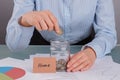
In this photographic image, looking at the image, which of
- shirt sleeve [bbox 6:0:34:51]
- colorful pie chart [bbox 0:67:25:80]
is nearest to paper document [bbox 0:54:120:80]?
colorful pie chart [bbox 0:67:25:80]

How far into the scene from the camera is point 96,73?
3.20 ft

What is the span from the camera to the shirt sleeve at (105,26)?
1.24 m

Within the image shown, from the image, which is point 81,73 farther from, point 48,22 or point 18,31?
point 18,31

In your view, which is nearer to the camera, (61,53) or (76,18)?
(61,53)

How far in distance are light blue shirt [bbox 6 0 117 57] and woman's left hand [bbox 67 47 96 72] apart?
184 millimetres

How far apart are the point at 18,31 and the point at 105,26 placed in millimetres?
456

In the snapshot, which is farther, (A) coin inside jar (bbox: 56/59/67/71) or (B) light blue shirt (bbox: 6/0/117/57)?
(B) light blue shirt (bbox: 6/0/117/57)

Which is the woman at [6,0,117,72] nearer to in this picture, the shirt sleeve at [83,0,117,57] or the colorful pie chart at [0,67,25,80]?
the shirt sleeve at [83,0,117,57]

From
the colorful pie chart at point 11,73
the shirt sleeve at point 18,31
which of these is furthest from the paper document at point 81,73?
the shirt sleeve at point 18,31

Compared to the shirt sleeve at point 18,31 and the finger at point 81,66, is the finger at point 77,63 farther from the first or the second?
the shirt sleeve at point 18,31

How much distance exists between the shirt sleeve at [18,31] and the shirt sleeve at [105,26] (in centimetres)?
33

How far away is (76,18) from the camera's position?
140 cm

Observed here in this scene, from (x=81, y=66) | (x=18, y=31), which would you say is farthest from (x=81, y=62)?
(x=18, y=31)

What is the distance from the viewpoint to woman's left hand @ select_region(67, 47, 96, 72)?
1001 millimetres
